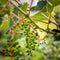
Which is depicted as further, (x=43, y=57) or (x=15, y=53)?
(x=43, y=57)

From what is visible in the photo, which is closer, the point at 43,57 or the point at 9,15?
the point at 9,15

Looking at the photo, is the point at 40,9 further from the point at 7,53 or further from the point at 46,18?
the point at 7,53

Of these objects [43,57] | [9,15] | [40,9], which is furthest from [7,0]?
[43,57]

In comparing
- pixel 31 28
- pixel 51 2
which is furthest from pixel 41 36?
pixel 51 2

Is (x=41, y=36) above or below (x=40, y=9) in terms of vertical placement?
below

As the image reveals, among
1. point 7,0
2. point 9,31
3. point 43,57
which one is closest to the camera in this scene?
point 7,0

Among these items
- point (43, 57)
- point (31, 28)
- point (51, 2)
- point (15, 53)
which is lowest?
point (43, 57)

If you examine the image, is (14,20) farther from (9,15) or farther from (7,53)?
(7,53)

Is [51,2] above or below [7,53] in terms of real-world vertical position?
above

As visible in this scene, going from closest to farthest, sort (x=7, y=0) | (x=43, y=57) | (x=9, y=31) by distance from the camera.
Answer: (x=7, y=0)
(x=9, y=31)
(x=43, y=57)
